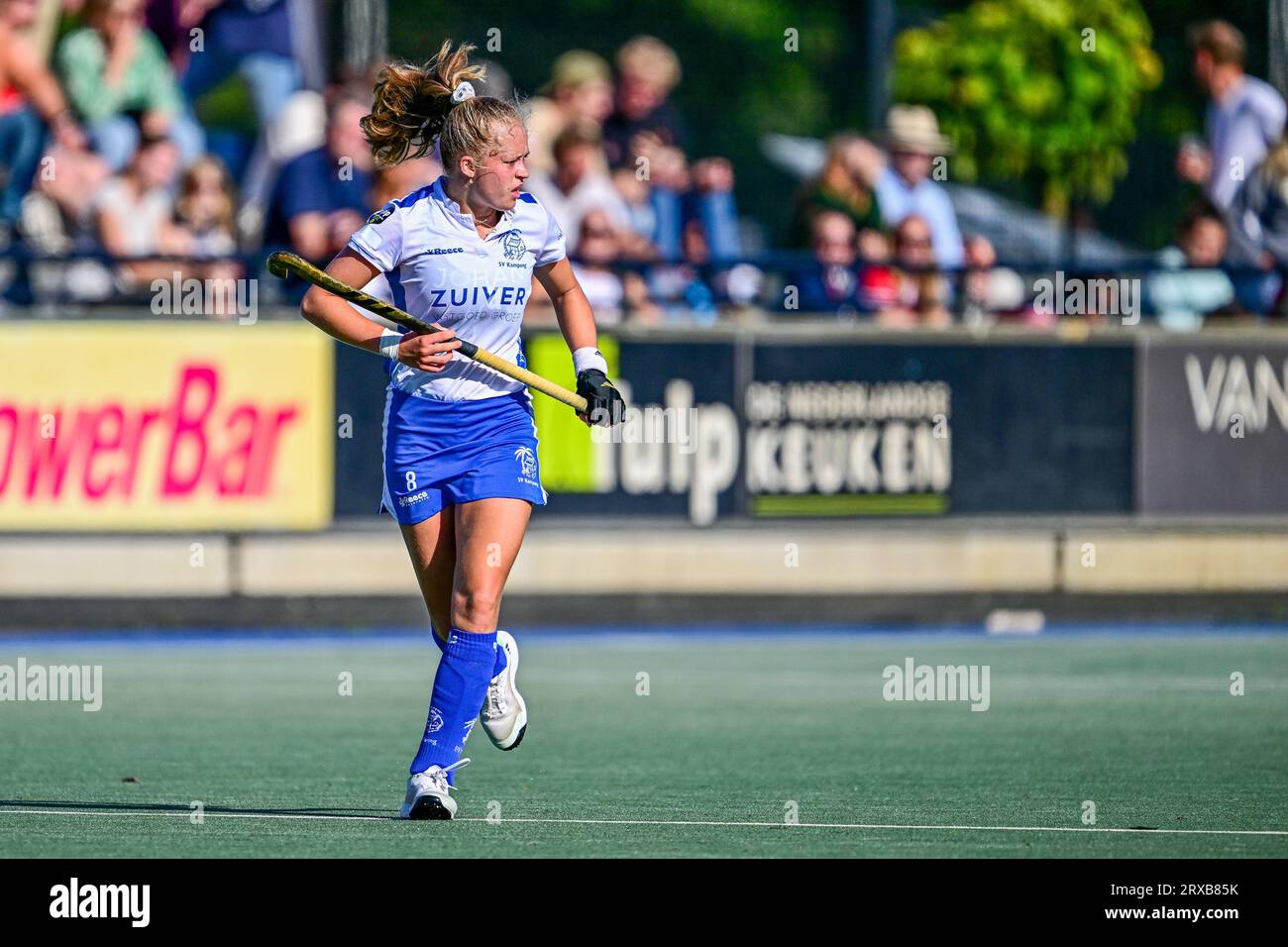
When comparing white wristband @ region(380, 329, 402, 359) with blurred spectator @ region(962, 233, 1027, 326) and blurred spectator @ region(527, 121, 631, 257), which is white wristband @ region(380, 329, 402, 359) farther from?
blurred spectator @ region(962, 233, 1027, 326)

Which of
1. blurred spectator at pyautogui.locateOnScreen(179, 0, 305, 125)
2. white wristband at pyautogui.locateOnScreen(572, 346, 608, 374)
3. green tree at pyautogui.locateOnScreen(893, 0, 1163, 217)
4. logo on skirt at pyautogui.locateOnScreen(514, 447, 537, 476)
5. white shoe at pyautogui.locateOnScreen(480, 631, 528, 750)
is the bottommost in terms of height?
white shoe at pyautogui.locateOnScreen(480, 631, 528, 750)

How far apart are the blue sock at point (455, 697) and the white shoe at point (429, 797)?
3 centimetres

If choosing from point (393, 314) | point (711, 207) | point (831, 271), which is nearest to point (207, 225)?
point (711, 207)

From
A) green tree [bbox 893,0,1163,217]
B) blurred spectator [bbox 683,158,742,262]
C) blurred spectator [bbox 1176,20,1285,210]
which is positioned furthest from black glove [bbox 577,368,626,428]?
green tree [bbox 893,0,1163,217]

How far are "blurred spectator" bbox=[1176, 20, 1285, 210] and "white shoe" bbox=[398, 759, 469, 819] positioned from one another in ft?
31.4

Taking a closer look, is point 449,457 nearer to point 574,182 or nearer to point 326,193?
point 326,193

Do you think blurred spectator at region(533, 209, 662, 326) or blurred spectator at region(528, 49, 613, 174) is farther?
blurred spectator at region(528, 49, 613, 174)

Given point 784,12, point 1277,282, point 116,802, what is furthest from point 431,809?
point 784,12

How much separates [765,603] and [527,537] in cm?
154

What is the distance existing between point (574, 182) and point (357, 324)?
26.1 feet

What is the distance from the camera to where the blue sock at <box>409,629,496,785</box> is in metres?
7.77

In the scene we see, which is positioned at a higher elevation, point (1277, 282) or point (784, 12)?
point (784, 12)

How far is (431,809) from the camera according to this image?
25.3 feet
